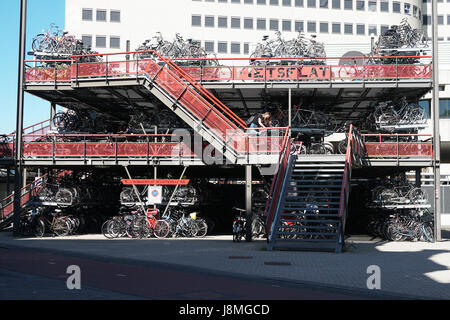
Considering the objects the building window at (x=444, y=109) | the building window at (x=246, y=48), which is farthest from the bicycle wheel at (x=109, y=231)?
the building window at (x=246, y=48)

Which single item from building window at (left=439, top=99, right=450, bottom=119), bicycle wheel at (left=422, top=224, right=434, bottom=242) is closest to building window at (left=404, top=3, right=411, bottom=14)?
building window at (left=439, top=99, right=450, bottom=119)

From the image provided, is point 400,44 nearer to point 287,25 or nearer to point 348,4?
point 287,25

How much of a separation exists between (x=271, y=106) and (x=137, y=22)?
38.8 metres

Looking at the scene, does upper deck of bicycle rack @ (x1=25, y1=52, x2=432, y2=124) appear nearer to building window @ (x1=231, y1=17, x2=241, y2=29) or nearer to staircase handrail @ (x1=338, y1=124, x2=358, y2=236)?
staircase handrail @ (x1=338, y1=124, x2=358, y2=236)

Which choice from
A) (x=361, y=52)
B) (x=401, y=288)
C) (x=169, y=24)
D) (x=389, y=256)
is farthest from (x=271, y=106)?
(x=169, y=24)

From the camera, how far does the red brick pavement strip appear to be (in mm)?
10211

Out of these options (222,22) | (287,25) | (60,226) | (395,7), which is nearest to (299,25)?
(287,25)

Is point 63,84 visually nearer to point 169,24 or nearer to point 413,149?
point 413,149

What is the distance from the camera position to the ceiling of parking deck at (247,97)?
2556cm

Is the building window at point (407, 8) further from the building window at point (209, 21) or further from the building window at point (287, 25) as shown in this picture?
the building window at point (209, 21)

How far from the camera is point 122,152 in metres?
24.2

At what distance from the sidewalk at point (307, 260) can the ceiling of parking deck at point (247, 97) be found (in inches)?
294

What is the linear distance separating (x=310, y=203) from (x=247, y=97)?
10.2 m

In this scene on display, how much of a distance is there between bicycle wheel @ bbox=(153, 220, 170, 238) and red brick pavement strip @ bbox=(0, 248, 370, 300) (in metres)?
7.88
